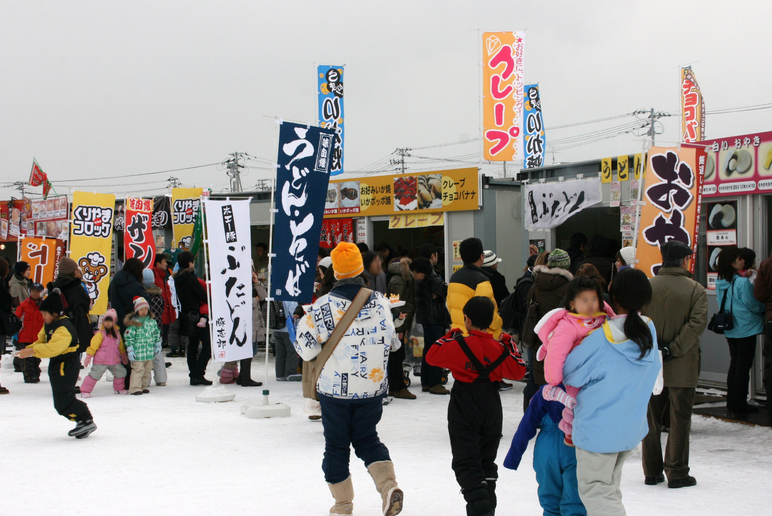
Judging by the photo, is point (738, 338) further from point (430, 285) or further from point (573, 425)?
point (573, 425)

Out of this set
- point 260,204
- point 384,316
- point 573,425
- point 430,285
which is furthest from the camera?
point 260,204

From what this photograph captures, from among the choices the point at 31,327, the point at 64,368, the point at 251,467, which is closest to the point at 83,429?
the point at 64,368

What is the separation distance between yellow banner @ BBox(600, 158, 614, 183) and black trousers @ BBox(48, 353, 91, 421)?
664 centimetres

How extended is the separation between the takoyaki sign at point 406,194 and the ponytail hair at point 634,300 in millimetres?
7160

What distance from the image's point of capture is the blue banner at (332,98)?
1472 cm

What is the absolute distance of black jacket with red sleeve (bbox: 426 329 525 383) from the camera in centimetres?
383

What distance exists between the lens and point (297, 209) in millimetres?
6941

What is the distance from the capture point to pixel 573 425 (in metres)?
3.18

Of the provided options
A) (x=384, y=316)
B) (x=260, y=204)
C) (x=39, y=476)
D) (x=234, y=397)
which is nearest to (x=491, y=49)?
(x=260, y=204)

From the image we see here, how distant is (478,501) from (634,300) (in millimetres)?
1374

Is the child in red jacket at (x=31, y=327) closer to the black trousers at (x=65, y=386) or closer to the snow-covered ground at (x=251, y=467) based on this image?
the snow-covered ground at (x=251, y=467)

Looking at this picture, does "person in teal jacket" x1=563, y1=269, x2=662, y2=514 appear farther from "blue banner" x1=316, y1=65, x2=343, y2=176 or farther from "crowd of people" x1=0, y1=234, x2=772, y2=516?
"blue banner" x1=316, y1=65, x2=343, y2=176

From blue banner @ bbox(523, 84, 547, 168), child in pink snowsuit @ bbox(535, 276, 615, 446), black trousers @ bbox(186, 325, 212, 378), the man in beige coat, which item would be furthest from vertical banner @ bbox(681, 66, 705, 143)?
child in pink snowsuit @ bbox(535, 276, 615, 446)

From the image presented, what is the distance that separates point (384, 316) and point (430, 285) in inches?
154
